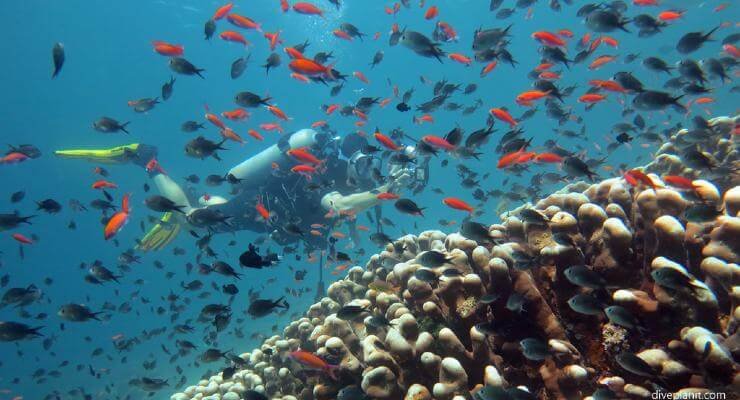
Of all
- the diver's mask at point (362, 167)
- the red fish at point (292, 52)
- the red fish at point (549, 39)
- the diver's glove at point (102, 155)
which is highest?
the red fish at point (549, 39)

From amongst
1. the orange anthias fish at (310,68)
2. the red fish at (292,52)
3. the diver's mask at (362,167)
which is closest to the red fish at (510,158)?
the orange anthias fish at (310,68)

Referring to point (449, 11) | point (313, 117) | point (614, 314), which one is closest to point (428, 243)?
point (614, 314)

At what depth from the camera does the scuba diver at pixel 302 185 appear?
873cm

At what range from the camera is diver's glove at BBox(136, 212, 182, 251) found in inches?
524

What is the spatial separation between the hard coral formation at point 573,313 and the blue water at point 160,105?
19.2 metres

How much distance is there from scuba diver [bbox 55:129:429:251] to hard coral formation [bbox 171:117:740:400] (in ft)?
10.0

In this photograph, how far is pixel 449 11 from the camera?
195ft

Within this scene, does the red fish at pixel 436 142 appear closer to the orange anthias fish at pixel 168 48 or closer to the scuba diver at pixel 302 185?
the scuba diver at pixel 302 185

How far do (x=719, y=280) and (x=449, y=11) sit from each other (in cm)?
6451

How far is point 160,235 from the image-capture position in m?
13.9

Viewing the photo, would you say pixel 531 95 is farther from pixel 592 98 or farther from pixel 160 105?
pixel 160 105

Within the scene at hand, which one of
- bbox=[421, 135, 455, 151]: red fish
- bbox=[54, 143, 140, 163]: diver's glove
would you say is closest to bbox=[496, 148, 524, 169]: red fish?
bbox=[421, 135, 455, 151]: red fish

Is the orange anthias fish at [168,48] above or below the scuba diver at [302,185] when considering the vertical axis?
above

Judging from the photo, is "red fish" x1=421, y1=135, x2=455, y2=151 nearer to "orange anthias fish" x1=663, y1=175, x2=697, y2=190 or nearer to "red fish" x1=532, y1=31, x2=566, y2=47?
"orange anthias fish" x1=663, y1=175, x2=697, y2=190
